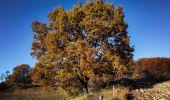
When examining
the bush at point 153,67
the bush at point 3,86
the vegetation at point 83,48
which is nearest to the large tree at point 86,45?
the vegetation at point 83,48

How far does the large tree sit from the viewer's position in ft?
121

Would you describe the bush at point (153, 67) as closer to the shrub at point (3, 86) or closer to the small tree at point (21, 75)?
the small tree at point (21, 75)

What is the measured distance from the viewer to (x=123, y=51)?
39.2 metres

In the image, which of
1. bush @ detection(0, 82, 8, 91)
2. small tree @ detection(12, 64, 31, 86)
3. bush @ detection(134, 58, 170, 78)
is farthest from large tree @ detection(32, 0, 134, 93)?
bush @ detection(0, 82, 8, 91)

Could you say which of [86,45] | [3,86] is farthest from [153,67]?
[3,86]

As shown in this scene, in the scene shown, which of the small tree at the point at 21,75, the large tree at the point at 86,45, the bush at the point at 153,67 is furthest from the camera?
the small tree at the point at 21,75

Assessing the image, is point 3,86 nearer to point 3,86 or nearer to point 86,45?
point 3,86

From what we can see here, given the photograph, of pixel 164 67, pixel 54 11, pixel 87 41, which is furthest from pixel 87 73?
pixel 164 67

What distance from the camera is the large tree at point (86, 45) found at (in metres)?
36.9

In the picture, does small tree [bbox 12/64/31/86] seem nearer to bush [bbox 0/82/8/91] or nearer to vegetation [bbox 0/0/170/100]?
bush [bbox 0/82/8/91]

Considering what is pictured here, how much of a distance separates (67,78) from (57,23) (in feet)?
25.6

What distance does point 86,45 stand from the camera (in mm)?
37031

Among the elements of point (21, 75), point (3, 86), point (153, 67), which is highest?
point (21, 75)

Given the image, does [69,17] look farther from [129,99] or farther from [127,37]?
[129,99]
